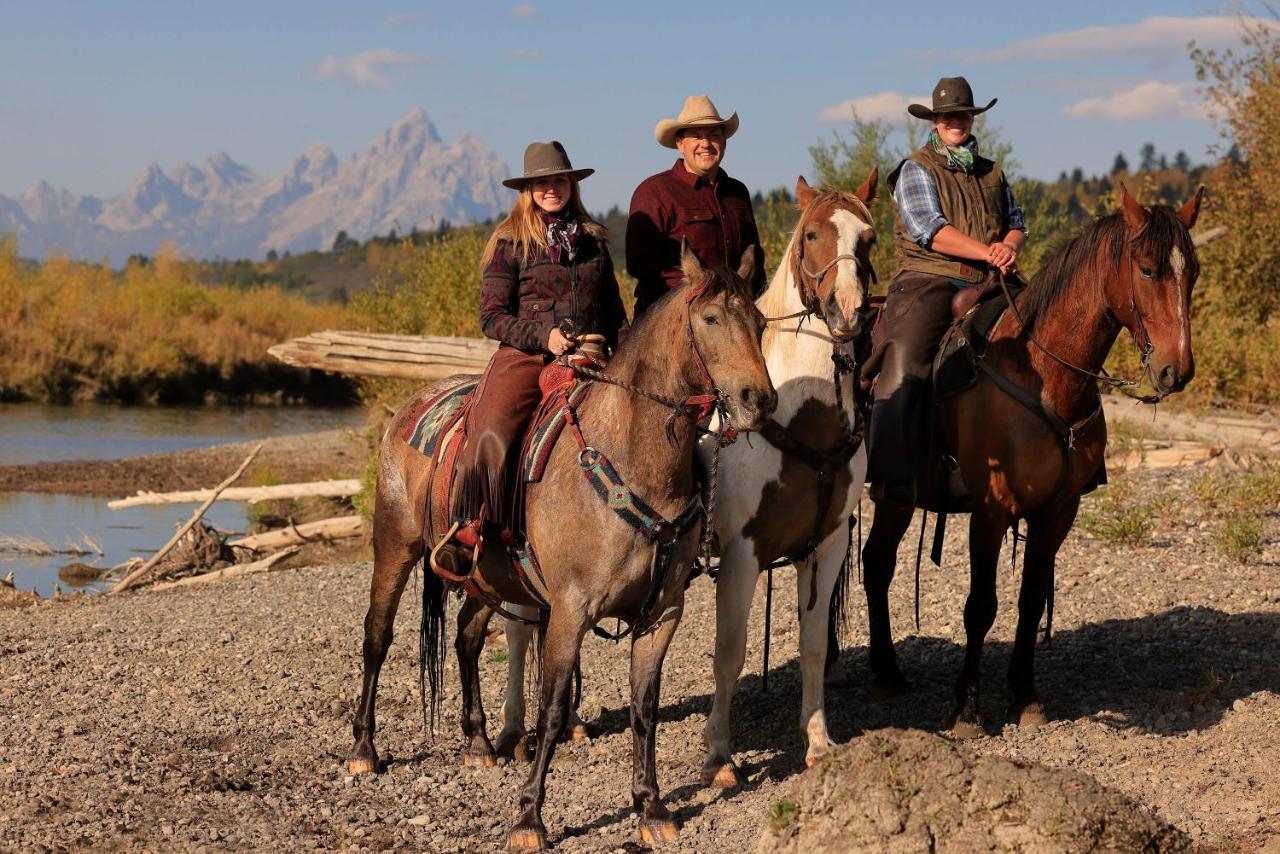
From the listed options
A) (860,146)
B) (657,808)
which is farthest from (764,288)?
(860,146)

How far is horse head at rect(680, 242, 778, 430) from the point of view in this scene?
4.88 meters

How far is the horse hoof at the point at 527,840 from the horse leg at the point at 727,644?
42.9 inches

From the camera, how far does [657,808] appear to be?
18.4 feet

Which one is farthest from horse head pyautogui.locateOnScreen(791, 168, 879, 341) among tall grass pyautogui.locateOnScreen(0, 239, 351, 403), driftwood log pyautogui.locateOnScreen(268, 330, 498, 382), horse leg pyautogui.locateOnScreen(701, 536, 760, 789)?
tall grass pyautogui.locateOnScreen(0, 239, 351, 403)

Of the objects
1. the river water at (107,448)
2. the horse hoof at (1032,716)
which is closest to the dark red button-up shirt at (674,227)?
the horse hoof at (1032,716)

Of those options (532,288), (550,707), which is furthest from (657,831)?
(532,288)

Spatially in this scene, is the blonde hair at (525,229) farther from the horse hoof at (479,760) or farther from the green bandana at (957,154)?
the horse hoof at (479,760)

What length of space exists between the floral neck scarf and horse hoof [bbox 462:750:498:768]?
2649 mm

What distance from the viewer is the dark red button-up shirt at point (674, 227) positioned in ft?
21.5

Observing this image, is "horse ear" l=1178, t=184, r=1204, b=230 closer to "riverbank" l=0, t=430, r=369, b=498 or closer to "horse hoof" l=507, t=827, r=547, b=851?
"horse hoof" l=507, t=827, r=547, b=851

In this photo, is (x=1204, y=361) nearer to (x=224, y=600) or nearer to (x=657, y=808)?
(x=224, y=600)

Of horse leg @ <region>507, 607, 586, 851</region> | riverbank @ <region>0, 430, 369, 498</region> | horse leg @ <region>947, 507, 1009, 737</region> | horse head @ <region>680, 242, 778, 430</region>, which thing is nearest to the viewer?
horse head @ <region>680, 242, 778, 430</region>

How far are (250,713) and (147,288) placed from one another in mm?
43468

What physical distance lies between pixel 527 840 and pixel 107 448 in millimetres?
25020
